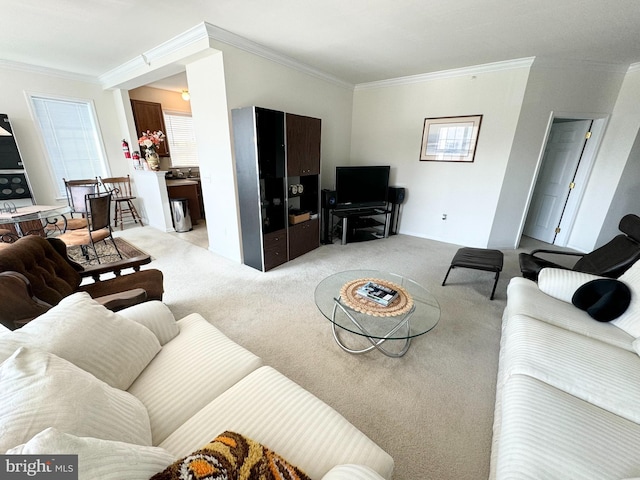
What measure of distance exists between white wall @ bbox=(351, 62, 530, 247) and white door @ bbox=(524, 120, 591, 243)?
1.32m

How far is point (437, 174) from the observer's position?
4215 millimetres

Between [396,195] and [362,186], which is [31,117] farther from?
[396,195]

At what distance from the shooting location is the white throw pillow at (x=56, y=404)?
66cm

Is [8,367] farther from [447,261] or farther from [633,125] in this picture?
[633,125]

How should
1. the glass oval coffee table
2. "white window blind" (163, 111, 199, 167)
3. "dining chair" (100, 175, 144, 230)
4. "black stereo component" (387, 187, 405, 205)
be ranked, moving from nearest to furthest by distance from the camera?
1. the glass oval coffee table
2. "black stereo component" (387, 187, 405, 205)
3. "dining chair" (100, 175, 144, 230)
4. "white window blind" (163, 111, 199, 167)

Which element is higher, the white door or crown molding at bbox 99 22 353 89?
crown molding at bbox 99 22 353 89

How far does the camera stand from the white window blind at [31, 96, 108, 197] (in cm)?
413

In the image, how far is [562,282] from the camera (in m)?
1.91

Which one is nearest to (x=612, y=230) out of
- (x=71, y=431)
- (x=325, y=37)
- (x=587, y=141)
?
(x=587, y=141)

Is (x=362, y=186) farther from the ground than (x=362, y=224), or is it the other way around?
(x=362, y=186)

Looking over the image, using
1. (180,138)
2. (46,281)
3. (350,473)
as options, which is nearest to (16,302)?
(46,281)

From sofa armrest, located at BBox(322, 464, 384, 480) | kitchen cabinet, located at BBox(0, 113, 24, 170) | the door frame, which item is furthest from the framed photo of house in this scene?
kitchen cabinet, located at BBox(0, 113, 24, 170)

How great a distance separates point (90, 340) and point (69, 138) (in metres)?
5.18

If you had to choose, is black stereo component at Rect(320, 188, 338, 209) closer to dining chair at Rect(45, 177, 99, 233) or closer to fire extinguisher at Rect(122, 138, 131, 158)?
dining chair at Rect(45, 177, 99, 233)
